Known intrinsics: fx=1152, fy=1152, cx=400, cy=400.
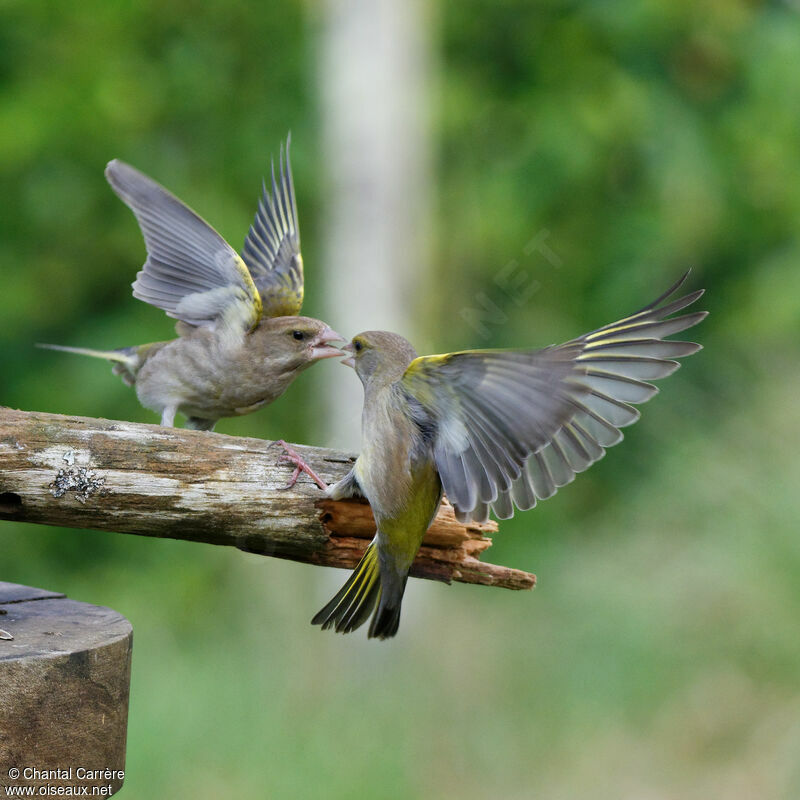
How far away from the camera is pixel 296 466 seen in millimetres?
3590

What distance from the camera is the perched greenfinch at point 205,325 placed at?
4156 mm

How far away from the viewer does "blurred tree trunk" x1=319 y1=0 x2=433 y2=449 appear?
8.63 meters

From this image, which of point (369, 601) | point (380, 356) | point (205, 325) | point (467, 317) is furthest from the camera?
point (467, 317)

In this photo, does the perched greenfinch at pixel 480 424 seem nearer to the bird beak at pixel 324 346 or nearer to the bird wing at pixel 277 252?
the bird beak at pixel 324 346

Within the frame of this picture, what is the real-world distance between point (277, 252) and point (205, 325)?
60 cm

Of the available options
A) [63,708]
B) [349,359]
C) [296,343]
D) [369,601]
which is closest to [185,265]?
[296,343]

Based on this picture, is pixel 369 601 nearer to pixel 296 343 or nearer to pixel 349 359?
pixel 349 359

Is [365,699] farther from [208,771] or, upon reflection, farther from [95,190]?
[95,190]

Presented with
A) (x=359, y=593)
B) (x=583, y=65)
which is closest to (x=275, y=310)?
(x=359, y=593)

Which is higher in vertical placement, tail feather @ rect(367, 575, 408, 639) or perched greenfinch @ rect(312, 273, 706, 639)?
perched greenfinch @ rect(312, 273, 706, 639)

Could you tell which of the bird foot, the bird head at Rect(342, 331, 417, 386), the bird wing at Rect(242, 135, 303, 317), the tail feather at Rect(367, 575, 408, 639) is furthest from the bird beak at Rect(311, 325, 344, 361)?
the tail feather at Rect(367, 575, 408, 639)

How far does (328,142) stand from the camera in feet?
29.2

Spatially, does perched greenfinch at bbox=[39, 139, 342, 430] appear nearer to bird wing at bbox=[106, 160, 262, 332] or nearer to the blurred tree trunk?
bird wing at bbox=[106, 160, 262, 332]

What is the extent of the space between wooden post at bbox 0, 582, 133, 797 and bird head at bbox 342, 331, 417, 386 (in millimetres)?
1249
